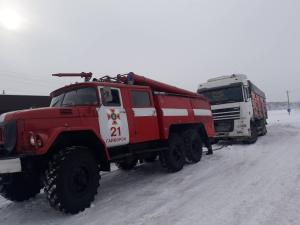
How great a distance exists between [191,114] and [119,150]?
4.00 meters

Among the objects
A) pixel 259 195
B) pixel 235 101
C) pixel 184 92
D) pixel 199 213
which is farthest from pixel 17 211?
pixel 235 101

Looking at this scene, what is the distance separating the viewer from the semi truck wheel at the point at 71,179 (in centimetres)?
571

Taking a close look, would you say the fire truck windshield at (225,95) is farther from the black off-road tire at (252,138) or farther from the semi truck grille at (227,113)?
the black off-road tire at (252,138)

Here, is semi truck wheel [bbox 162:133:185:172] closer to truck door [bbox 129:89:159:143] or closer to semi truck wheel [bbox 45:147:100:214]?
truck door [bbox 129:89:159:143]

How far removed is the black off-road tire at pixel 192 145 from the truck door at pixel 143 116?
2.03 m

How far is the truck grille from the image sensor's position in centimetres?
1532

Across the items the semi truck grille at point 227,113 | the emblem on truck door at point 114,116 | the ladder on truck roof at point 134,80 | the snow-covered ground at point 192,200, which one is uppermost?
the ladder on truck roof at point 134,80

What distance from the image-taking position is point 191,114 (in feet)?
35.7

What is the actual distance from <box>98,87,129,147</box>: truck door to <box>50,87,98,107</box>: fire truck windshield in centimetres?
19

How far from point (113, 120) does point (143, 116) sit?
50.1 inches

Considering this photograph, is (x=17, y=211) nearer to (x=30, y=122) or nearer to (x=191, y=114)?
(x=30, y=122)

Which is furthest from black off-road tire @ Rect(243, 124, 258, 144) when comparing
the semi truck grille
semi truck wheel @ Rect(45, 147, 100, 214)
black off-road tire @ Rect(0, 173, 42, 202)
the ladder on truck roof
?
black off-road tire @ Rect(0, 173, 42, 202)

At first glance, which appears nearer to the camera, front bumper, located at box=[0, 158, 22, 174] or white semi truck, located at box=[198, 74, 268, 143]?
front bumper, located at box=[0, 158, 22, 174]

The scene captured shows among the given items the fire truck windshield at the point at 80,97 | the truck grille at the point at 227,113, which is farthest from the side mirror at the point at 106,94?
the truck grille at the point at 227,113
